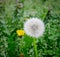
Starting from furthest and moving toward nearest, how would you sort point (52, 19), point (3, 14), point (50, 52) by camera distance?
point (3, 14)
point (52, 19)
point (50, 52)

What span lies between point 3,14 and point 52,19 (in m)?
0.56

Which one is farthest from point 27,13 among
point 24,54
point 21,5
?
point 24,54

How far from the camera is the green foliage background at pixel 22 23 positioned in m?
2.13

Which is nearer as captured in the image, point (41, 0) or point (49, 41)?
point (49, 41)

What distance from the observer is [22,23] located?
2.67 metres

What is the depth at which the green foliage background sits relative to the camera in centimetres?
213

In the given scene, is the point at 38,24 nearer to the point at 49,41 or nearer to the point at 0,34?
the point at 49,41

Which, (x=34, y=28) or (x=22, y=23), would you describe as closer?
(x=34, y=28)

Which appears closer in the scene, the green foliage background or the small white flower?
the small white flower

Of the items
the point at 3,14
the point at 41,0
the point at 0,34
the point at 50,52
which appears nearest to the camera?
the point at 50,52

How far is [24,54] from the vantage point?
6.75ft

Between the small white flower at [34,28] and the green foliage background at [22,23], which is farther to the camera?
the green foliage background at [22,23]

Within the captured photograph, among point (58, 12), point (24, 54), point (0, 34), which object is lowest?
point (24, 54)

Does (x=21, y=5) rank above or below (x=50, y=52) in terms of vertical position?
above
